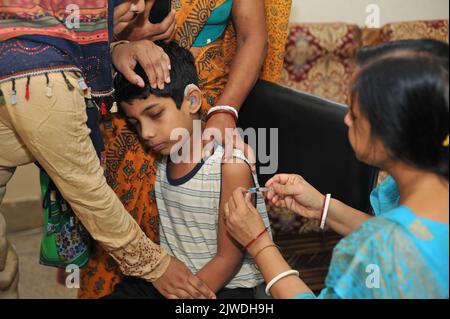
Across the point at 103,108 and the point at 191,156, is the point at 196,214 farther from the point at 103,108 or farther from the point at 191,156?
the point at 103,108

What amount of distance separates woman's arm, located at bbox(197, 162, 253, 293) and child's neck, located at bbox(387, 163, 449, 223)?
496mm

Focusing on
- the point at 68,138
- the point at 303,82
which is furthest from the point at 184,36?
the point at 303,82

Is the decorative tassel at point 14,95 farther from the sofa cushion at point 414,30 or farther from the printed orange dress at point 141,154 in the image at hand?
the sofa cushion at point 414,30

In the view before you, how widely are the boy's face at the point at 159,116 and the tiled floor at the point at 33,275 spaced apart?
3.37 feet

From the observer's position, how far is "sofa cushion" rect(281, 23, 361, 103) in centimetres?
247

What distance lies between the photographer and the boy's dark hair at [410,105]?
754mm

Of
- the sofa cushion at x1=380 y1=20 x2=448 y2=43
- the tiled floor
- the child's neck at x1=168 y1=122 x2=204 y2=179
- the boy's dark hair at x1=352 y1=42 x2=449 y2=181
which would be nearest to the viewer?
the boy's dark hair at x1=352 y1=42 x2=449 y2=181

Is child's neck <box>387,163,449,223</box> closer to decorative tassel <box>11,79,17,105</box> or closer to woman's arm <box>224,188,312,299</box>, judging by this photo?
woman's arm <box>224,188,312,299</box>

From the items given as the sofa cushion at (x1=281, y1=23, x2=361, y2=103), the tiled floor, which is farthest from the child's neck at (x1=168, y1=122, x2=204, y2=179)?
the sofa cushion at (x1=281, y1=23, x2=361, y2=103)

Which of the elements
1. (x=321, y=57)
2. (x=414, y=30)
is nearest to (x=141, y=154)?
(x=321, y=57)

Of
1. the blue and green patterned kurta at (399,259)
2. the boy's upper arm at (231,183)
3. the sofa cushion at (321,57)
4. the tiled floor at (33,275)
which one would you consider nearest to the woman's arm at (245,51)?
the boy's upper arm at (231,183)

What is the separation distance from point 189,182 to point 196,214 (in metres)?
0.09

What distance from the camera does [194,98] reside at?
1.38 m
